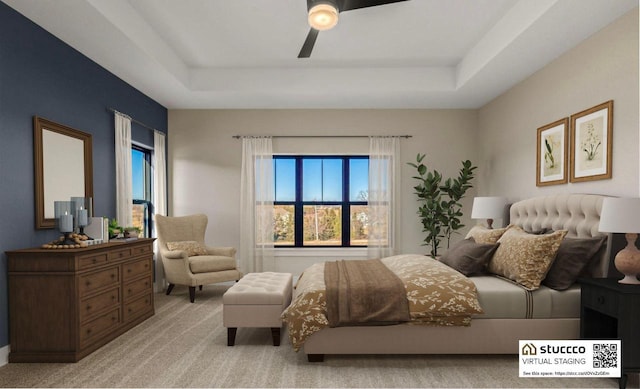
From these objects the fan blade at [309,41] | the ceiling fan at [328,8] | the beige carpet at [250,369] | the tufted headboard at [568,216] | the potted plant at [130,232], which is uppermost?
the ceiling fan at [328,8]

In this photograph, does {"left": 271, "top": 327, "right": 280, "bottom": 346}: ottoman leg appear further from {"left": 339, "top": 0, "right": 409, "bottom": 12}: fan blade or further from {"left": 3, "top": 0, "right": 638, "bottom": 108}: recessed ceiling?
{"left": 3, "top": 0, "right": 638, "bottom": 108}: recessed ceiling

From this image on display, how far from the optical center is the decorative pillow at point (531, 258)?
3105mm

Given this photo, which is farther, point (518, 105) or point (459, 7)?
point (518, 105)

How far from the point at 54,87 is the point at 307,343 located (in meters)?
3.05

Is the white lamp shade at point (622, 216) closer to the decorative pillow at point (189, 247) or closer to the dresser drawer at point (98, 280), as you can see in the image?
the dresser drawer at point (98, 280)

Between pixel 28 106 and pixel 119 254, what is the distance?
1.43 metres

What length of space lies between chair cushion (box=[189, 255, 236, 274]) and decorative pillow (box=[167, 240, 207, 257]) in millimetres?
112

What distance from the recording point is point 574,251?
313cm

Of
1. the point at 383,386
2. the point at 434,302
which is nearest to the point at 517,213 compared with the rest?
the point at 434,302

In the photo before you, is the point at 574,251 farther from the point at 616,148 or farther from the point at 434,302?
the point at 434,302

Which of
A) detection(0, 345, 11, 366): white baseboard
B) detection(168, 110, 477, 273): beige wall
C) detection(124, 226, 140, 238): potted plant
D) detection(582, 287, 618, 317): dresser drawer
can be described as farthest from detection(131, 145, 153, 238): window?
detection(582, 287, 618, 317): dresser drawer

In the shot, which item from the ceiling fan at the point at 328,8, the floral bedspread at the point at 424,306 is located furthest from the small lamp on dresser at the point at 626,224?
the ceiling fan at the point at 328,8

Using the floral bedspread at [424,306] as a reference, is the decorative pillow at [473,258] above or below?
above

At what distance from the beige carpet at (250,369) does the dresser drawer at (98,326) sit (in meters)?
0.13
